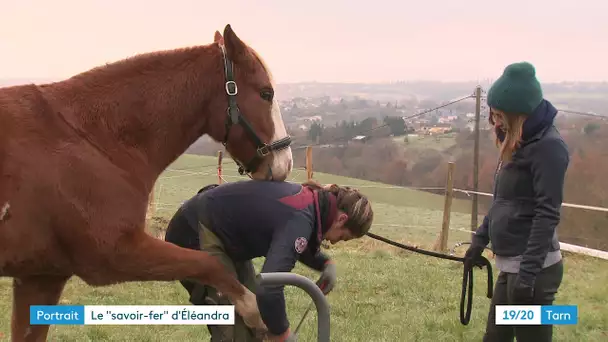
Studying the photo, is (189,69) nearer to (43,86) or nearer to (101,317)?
(43,86)

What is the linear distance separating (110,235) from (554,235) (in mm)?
2162

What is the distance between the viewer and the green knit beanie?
2.75 meters

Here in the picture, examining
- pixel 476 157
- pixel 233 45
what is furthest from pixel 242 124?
pixel 476 157

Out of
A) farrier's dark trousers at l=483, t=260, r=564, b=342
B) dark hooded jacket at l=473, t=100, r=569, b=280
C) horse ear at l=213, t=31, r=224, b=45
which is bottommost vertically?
farrier's dark trousers at l=483, t=260, r=564, b=342

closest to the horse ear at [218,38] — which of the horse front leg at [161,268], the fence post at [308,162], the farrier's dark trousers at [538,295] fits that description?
the horse front leg at [161,268]

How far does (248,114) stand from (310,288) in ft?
2.99

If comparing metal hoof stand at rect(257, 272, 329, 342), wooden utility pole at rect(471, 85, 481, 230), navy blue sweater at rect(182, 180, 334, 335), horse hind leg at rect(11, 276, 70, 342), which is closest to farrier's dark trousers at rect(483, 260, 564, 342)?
navy blue sweater at rect(182, 180, 334, 335)

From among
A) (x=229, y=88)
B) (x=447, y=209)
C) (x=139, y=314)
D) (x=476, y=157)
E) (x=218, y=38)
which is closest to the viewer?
(x=139, y=314)

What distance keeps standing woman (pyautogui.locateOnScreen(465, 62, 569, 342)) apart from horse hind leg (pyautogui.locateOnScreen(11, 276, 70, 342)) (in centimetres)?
219

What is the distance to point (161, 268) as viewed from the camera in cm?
210

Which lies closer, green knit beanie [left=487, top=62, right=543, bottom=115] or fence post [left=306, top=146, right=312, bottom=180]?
green knit beanie [left=487, top=62, right=543, bottom=115]

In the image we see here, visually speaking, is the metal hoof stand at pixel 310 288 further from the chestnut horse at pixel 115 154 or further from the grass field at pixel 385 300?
the grass field at pixel 385 300

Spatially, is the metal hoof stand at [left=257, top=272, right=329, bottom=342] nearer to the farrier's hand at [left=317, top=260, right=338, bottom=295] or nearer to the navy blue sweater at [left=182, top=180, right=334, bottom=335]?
the navy blue sweater at [left=182, top=180, right=334, bottom=335]

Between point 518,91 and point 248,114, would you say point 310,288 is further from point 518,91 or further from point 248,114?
point 518,91
